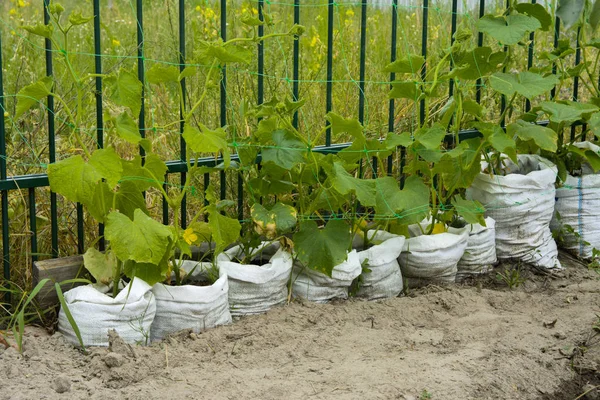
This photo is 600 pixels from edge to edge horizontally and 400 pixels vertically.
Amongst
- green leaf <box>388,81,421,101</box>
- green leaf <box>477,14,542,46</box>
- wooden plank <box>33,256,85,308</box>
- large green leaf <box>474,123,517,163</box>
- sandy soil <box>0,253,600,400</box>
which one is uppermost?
green leaf <box>477,14,542,46</box>

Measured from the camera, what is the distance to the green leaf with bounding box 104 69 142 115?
2977 millimetres

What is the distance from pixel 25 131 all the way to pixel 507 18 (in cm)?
219

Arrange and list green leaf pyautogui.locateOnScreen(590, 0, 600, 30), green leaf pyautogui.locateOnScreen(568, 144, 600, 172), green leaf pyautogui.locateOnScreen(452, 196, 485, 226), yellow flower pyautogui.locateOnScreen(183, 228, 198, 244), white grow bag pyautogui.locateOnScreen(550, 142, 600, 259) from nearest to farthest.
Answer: yellow flower pyautogui.locateOnScreen(183, 228, 198, 244)
green leaf pyautogui.locateOnScreen(452, 196, 485, 226)
green leaf pyautogui.locateOnScreen(590, 0, 600, 30)
green leaf pyautogui.locateOnScreen(568, 144, 600, 172)
white grow bag pyautogui.locateOnScreen(550, 142, 600, 259)

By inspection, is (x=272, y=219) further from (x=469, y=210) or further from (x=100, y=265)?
(x=469, y=210)

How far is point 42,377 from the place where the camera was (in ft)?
9.14

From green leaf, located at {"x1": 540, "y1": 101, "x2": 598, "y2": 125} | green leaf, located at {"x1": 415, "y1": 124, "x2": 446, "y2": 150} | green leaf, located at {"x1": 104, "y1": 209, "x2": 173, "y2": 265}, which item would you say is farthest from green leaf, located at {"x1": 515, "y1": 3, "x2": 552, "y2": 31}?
green leaf, located at {"x1": 104, "y1": 209, "x2": 173, "y2": 265}

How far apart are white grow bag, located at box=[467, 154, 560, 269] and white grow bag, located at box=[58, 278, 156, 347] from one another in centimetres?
177

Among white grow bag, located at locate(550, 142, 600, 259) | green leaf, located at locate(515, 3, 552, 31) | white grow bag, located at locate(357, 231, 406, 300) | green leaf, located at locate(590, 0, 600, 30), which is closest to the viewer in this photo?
white grow bag, located at locate(357, 231, 406, 300)

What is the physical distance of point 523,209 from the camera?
4066mm

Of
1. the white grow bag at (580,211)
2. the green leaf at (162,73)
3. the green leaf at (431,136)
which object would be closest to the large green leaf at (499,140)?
the green leaf at (431,136)

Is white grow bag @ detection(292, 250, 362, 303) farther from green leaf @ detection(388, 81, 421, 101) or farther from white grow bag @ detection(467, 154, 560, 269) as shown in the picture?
white grow bag @ detection(467, 154, 560, 269)

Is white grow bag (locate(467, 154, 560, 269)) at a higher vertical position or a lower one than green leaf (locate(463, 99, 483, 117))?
lower

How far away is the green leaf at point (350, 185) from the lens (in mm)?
3240

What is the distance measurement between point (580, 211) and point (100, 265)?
250 centimetres
